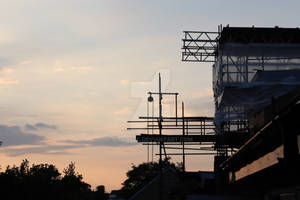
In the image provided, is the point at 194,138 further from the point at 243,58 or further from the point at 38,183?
the point at 38,183

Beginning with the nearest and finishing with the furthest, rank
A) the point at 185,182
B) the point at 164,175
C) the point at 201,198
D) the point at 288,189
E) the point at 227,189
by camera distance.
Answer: the point at 288,189 → the point at 201,198 → the point at 227,189 → the point at 185,182 → the point at 164,175

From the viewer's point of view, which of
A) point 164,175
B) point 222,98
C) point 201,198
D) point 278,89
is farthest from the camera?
point 164,175

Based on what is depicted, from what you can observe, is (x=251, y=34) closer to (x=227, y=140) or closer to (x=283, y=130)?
(x=227, y=140)

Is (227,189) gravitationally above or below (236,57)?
below

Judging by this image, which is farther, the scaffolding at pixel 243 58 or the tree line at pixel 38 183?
the tree line at pixel 38 183

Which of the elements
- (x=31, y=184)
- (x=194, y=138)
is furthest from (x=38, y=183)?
(x=194, y=138)

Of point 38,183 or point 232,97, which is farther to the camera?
point 38,183

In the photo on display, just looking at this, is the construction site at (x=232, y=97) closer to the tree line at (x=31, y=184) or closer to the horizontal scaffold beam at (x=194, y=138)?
the horizontal scaffold beam at (x=194, y=138)

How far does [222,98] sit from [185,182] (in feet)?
21.3

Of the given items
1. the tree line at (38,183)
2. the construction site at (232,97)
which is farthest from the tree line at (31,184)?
the construction site at (232,97)

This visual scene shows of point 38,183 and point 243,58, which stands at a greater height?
point 243,58

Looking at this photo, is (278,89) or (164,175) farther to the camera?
(164,175)

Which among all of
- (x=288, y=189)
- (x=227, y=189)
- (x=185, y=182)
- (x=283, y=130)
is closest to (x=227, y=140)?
(x=185, y=182)

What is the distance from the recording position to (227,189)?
21641mm
